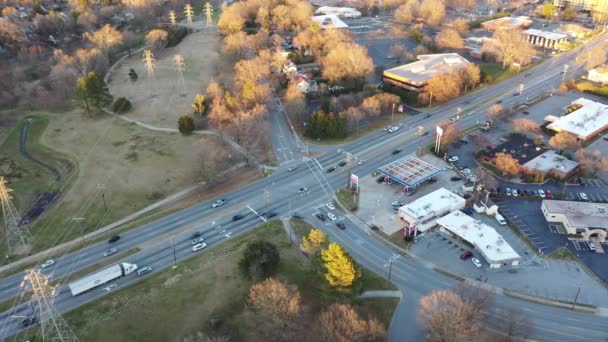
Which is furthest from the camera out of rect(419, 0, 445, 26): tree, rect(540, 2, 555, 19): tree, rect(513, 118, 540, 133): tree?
rect(540, 2, 555, 19): tree

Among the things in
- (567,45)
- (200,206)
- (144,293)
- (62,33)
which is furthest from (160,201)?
(567,45)

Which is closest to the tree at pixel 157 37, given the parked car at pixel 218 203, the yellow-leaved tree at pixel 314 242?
the parked car at pixel 218 203

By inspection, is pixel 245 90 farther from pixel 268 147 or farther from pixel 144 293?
pixel 144 293

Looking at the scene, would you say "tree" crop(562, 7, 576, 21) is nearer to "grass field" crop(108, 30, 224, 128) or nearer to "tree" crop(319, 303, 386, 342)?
"grass field" crop(108, 30, 224, 128)

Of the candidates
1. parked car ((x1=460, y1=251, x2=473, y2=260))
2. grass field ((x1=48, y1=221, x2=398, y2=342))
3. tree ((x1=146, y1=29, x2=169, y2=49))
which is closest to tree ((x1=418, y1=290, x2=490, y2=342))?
grass field ((x1=48, y1=221, x2=398, y2=342))

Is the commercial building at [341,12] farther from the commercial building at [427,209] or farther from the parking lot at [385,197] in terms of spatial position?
the commercial building at [427,209]
